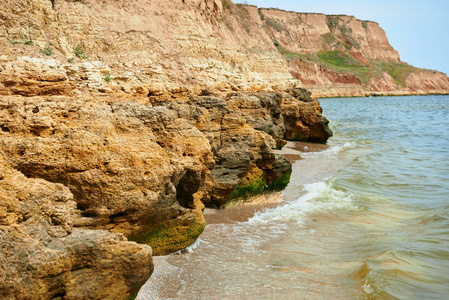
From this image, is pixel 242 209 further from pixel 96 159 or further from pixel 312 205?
pixel 96 159

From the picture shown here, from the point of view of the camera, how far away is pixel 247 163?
26.9ft

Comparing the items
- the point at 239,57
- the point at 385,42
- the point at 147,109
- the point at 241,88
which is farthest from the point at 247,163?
the point at 385,42

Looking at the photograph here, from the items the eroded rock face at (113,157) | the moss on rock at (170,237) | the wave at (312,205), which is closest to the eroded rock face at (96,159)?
the eroded rock face at (113,157)

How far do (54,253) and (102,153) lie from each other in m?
1.58

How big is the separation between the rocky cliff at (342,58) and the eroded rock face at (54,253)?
75.5 metres

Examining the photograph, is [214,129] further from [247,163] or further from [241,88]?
[241,88]

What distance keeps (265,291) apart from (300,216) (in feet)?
10.8

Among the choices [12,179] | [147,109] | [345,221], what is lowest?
[345,221]

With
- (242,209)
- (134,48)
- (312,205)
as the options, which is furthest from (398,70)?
(242,209)

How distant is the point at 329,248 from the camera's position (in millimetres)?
6301

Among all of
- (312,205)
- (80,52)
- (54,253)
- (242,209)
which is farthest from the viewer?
(80,52)

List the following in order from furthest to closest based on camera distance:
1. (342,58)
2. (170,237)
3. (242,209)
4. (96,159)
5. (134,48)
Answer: (342,58)
(134,48)
(242,209)
(170,237)
(96,159)

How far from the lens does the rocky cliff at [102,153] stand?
350cm

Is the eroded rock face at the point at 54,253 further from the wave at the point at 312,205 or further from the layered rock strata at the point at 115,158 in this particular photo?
the wave at the point at 312,205
